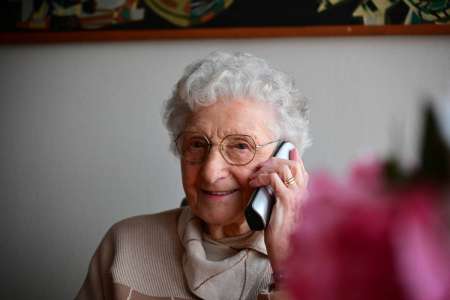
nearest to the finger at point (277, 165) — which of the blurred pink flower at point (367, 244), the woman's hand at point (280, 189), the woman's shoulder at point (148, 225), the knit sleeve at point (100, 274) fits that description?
the woman's hand at point (280, 189)

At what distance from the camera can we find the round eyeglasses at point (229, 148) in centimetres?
136

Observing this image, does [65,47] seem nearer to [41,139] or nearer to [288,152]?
[41,139]

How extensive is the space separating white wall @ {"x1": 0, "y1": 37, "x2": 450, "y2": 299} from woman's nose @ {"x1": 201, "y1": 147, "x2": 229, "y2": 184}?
19.8 inches

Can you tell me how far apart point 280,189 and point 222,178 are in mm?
161

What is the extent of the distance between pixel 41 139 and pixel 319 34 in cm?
97

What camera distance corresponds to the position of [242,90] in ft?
4.51

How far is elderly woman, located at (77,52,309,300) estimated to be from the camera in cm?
134

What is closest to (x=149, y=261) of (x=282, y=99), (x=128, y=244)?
(x=128, y=244)

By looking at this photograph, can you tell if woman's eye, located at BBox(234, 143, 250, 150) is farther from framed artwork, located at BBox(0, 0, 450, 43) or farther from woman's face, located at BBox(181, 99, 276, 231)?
framed artwork, located at BBox(0, 0, 450, 43)

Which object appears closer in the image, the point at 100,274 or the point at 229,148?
the point at 229,148

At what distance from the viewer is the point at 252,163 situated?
137 cm

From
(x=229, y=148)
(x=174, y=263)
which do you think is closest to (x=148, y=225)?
(x=174, y=263)

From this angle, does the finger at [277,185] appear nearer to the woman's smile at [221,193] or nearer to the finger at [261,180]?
the finger at [261,180]

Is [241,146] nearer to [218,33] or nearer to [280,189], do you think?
[280,189]
